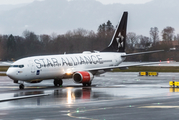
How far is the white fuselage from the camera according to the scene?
34.0m

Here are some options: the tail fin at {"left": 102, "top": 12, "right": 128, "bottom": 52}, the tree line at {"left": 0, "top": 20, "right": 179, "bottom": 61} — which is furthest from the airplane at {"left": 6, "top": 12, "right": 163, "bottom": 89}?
the tree line at {"left": 0, "top": 20, "right": 179, "bottom": 61}

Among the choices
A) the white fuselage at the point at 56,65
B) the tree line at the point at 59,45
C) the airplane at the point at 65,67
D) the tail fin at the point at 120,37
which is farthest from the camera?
the tree line at the point at 59,45

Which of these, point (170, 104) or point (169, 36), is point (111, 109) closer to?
point (170, 104)

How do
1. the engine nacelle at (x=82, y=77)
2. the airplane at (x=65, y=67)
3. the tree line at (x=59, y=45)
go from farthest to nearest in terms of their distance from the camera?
the tree line at (x=59, y=45)
the engine nacelle at (x=82, y=77)
the airplane at (x=65, y=67)

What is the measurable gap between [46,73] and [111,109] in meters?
17.7

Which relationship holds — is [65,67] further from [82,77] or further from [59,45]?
[59,45]

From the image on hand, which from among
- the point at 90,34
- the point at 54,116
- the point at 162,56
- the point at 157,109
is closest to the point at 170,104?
the point at 157,109

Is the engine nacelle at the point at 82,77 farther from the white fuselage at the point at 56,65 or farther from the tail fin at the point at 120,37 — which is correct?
the tail fin at the point at 120,37

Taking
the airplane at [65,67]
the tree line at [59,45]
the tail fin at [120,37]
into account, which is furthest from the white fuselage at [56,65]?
the tree line at [59,45]

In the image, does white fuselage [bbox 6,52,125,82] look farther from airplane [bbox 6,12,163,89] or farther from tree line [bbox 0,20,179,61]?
tree line [bbox 0,20,179,61]

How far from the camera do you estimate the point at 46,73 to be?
35938 mm

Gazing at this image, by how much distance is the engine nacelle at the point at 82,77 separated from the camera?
36375mm

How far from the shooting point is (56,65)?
37094 millimetres

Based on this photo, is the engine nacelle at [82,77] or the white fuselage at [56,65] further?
the engine nacelle at [82,77]
